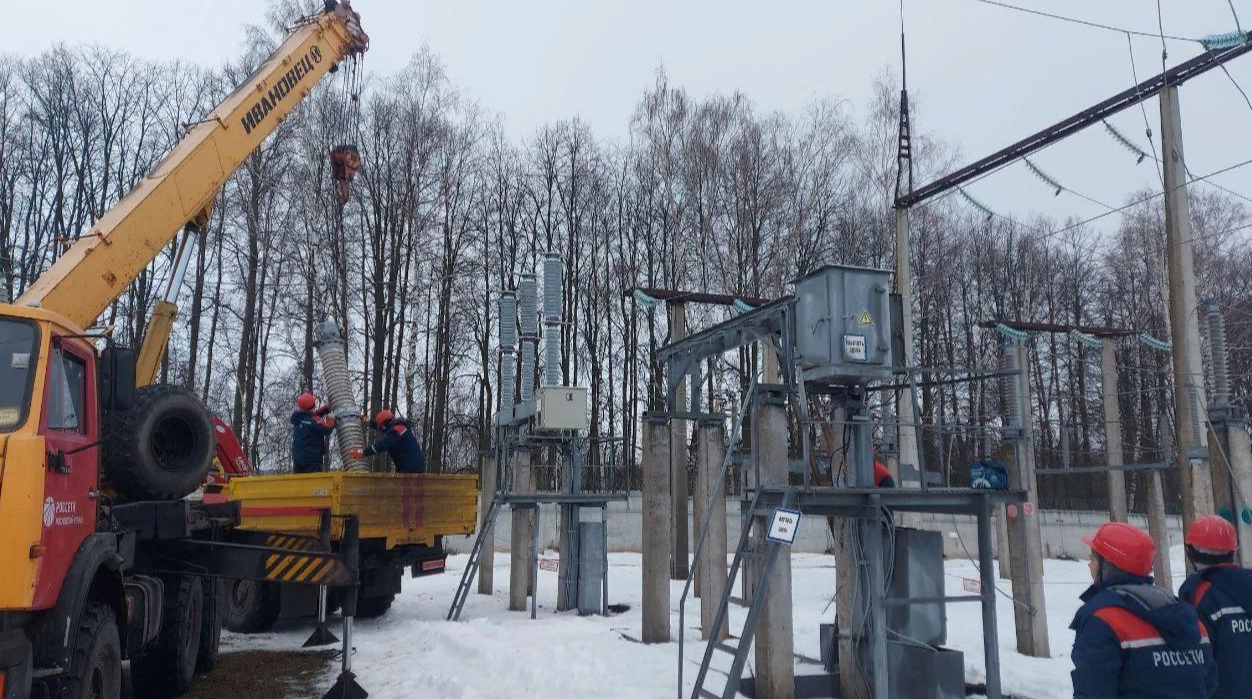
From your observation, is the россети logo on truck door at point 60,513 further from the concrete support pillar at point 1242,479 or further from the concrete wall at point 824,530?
the concrete wall at point 824,530

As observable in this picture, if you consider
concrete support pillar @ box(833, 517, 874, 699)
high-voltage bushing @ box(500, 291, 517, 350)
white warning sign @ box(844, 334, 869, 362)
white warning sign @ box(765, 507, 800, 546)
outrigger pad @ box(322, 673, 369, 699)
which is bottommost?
outrigger pad @ box(322, 673, 369, 699)

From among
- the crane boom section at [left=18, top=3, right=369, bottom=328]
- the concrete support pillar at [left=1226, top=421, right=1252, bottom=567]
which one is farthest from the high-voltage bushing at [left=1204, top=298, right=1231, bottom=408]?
the crane boom section at [left=18, top=3, right=369, bottom=328]

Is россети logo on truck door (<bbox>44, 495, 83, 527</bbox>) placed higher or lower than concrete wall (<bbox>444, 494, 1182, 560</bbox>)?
higher

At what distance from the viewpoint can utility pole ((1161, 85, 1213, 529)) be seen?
1027 centimetres

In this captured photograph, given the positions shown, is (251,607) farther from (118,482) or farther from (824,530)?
(824,530)

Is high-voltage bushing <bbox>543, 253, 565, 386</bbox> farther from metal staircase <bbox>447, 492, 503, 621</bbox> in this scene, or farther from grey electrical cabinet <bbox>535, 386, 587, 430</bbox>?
metal staircase <bbox>447, 492, 503, 621</bbox>

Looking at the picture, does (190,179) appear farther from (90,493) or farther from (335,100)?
(335,100)

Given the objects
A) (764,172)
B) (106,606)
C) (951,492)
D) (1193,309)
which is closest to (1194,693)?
(951,492)

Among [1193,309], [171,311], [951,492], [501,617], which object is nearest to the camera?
[951,492]

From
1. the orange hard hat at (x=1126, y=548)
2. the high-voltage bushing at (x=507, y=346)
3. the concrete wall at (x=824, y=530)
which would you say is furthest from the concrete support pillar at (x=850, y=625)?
the concrete wall at (x=824, y=530)

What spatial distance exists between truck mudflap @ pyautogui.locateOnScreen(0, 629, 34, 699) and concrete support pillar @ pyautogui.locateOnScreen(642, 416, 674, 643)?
7.10 meters

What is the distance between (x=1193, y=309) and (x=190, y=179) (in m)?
10.5

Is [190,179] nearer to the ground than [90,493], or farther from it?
farther from it

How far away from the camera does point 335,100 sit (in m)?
29.2
